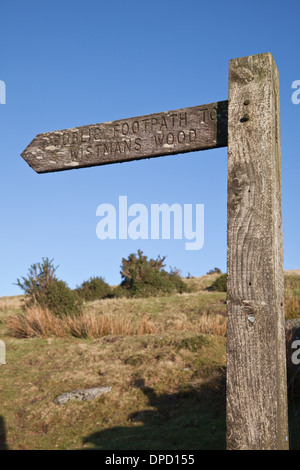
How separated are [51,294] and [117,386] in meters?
6.55

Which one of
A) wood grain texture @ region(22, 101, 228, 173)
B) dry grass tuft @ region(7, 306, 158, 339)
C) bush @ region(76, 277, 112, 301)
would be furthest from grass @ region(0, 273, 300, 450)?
bush @ region(76, 277, 112, 301)

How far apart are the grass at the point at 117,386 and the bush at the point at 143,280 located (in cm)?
824

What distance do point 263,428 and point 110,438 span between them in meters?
3.45

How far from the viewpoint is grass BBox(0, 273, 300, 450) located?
5.44m

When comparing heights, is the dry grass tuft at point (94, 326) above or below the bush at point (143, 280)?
below

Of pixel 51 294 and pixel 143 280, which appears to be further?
pixel 143 280

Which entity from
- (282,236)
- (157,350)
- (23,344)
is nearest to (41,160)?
Result: (282,236)

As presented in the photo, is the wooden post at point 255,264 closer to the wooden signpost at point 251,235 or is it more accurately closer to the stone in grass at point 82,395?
the wooden signpost at point 251,235

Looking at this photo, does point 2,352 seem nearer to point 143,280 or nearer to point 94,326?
point 94,326

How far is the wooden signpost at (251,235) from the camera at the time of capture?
2.53 metres

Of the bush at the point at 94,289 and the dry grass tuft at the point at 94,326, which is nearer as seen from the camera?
the dry grass tuft at the point at 94,326

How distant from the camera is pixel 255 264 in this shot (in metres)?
2.65

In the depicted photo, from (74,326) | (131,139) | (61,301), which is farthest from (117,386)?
(61,301)

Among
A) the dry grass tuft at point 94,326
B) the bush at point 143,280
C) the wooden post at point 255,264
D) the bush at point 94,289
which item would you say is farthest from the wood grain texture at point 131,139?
the bush at point 94,289
